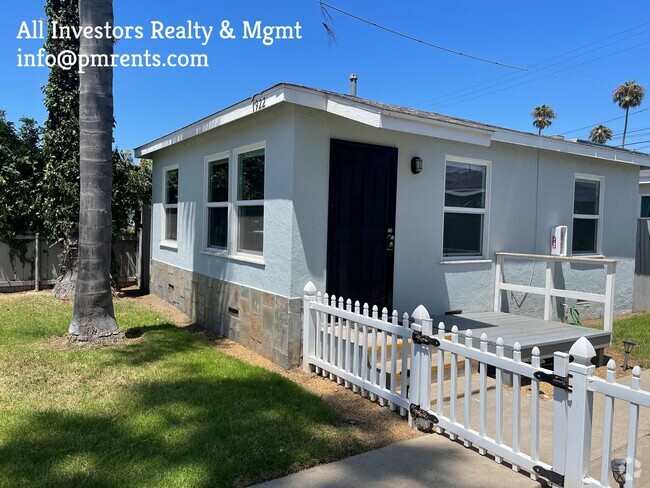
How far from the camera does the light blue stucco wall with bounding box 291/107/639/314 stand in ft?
17.7

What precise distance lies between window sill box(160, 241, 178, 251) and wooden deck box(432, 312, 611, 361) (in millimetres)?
5239

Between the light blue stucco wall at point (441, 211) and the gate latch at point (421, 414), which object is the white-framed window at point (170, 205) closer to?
the light blue stucco wall at point (441, 211)

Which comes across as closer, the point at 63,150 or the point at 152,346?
the point at 152,346

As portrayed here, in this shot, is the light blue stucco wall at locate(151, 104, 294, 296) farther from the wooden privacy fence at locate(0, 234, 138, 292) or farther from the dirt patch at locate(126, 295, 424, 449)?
the wooden privacy fence at locate(0, 234, 138, 292)

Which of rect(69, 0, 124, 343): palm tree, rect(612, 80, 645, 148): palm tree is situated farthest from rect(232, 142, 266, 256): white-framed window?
rect(612, 80, 645, 148): palm tree

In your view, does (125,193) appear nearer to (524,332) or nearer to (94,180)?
(94,180)

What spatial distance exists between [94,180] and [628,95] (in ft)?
153

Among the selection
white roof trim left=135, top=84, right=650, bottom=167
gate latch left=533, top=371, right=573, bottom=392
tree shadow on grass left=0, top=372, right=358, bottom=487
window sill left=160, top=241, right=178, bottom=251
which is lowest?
tree shadow on grass left=0, top=372, right=358, bottom=487

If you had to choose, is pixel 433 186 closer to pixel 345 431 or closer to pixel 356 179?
pixel 356 179

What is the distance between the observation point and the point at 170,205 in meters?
9.47

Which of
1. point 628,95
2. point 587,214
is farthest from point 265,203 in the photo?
point 628,95

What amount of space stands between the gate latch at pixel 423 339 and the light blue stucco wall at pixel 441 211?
1.91 meters

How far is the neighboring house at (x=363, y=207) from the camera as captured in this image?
535 centimetres

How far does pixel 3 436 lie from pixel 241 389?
1.86 meters
